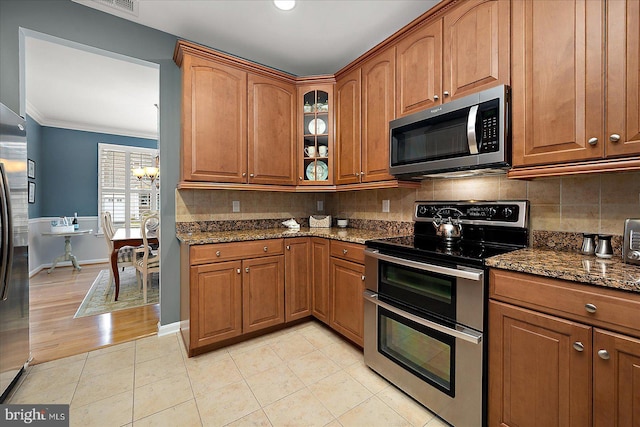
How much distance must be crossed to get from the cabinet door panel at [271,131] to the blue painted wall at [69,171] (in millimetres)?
4814

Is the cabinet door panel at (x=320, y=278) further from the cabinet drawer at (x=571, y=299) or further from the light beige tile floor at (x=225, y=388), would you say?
the cabinet drawer at (x=571, y=299)

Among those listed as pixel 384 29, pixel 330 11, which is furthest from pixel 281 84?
pixel 384 29

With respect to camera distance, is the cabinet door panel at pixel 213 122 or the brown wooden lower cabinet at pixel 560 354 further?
the cabinet door panel at pixel 213 122

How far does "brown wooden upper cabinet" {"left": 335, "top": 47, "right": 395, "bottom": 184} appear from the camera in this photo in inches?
88.7

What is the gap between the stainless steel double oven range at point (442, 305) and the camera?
136 cm

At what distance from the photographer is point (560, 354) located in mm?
1117

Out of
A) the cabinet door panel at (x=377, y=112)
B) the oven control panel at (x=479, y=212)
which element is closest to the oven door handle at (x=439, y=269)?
the oven control panel at (x=479, y=212)

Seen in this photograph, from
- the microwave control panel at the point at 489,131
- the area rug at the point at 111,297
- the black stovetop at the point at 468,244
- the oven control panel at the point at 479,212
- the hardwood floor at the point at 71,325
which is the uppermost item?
the microwave control panel at the point at 489,131

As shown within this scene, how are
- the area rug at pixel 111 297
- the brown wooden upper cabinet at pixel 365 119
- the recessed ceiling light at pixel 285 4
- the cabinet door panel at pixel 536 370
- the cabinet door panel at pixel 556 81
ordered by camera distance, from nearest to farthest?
the cabinet door panel at pixel 536 370
the cabinet door panel at pixel 556 81
the recessed ceiling light at pixel 285 4
the brown wooden upper cabinet at pixel 365 119
the area rug at pixel 111 297

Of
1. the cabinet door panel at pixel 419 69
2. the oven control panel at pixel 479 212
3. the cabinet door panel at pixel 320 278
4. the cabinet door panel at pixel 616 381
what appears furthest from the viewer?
the cabinet door panel at pixel 320 278

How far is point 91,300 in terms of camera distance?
341 centimetres

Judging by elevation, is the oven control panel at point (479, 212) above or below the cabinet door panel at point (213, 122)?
below

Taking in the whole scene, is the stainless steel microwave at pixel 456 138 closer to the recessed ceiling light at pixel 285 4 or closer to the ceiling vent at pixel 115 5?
the recessed ceiling light at pixel 285 4

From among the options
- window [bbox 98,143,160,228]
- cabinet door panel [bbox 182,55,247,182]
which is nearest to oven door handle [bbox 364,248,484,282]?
cabinet door panel [bbox 182,55,247,182]
